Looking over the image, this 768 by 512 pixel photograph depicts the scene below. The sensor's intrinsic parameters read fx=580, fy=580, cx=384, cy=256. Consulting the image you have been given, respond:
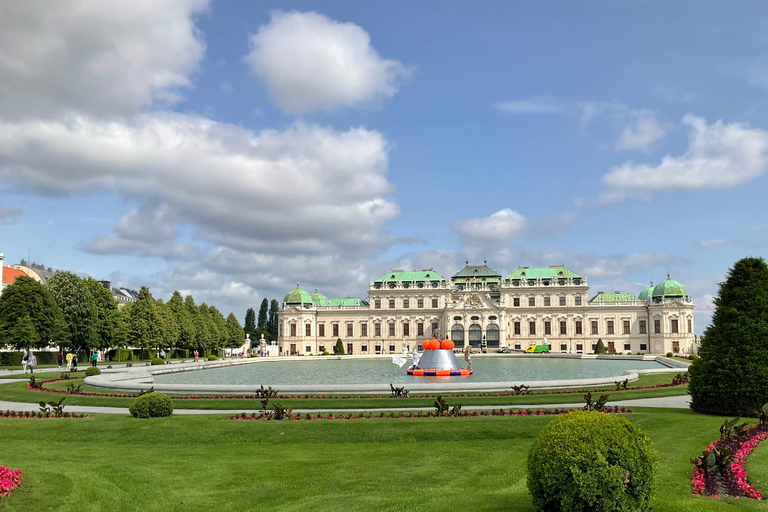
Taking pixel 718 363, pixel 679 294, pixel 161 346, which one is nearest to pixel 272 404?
pixel 718 363

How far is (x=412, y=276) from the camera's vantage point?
4397 inches

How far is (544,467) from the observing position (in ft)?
26.0

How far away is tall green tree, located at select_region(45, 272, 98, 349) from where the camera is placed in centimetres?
5884

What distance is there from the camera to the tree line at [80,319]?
5488cm

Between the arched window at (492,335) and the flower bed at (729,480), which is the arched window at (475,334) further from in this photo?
the flower bed at (729,480)

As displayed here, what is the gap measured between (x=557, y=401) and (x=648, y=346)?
86.5m

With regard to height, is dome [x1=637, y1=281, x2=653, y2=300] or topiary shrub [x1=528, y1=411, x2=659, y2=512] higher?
dome [x1=637, y1=281, x2=653, y2=300]

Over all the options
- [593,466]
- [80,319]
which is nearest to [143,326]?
[80,319]

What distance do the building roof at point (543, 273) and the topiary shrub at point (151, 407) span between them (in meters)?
94.5

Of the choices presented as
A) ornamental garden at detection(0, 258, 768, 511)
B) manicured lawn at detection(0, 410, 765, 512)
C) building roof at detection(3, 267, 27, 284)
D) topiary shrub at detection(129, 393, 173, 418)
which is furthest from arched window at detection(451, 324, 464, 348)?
topiary shrub at detection(129, 393, 173, 418)

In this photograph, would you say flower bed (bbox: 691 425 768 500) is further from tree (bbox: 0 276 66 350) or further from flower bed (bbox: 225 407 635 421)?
tree (bbox: 0 276 66 350)

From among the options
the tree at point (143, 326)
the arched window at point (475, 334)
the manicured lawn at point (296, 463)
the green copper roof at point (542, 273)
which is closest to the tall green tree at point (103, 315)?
the tree at point (143, 326)

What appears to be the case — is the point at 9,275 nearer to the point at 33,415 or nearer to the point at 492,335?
the point at 492,335

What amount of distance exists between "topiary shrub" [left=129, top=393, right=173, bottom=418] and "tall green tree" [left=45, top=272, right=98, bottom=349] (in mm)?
45071
